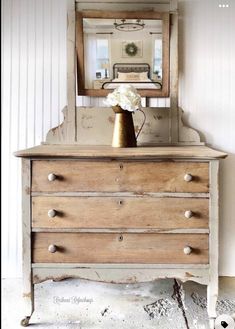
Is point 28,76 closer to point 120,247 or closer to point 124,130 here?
point 124,130

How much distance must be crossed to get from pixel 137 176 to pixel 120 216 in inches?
8.7

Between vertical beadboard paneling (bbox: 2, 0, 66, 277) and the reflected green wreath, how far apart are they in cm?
41

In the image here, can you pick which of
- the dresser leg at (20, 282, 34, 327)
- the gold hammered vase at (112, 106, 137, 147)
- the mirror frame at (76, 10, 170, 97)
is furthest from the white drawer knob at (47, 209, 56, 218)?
the mirror frame at (76, 10, 170, 97)

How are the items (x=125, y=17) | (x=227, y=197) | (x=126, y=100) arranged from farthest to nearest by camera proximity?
(x=227, y=197)
(x=125, y=17)
(x=126, y=100)

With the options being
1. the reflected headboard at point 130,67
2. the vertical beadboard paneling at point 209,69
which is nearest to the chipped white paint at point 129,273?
the vertical beadboard paneling at point 209,69

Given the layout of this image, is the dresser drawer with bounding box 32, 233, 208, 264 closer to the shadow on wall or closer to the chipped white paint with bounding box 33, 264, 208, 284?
the chipped white paint with bounding box 33, 264, 208, 284

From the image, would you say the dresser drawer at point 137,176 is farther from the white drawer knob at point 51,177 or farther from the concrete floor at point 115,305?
the concrete floor at point 115,305

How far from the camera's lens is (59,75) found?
246 centimetres

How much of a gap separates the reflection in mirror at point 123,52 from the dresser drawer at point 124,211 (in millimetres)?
849

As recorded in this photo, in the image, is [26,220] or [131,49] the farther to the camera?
[131,49]

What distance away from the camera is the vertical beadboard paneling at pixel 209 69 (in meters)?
2.43

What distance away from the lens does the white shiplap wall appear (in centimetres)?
244

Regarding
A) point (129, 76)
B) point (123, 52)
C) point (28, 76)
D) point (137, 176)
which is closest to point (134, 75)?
point (129, 76)

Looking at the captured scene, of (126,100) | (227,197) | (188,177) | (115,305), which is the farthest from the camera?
(227,197)
